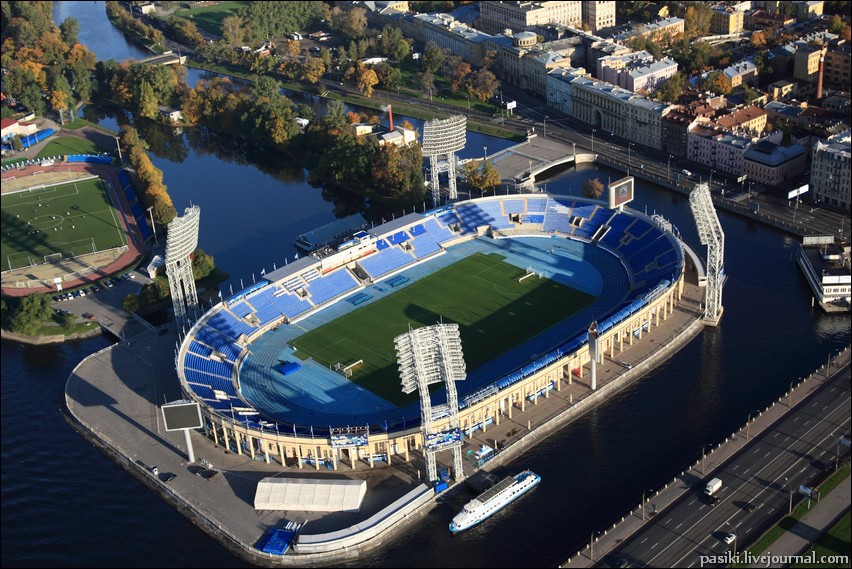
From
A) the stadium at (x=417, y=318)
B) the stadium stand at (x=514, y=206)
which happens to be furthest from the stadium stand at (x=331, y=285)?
the stadium stand at (x=514, y=206)

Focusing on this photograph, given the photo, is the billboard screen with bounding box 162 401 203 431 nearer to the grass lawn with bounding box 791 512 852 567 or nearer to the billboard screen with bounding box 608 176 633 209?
the grass lawn with bounding box 791 512 852 567

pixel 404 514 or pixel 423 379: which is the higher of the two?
pixel 423 379

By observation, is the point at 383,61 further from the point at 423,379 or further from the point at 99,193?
the point at 423,379

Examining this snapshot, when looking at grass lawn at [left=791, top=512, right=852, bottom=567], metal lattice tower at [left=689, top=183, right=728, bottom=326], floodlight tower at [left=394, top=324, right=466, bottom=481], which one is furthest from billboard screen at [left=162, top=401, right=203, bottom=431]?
metal lattice tower at [left=689, top=183, right=728, bottom=326]

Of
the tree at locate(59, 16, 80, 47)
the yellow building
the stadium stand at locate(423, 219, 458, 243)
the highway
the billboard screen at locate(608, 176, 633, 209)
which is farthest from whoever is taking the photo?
the tree at locate(59, 16, 80, 47)

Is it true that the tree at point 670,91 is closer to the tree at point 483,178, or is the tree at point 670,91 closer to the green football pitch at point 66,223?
the tree at point 483,178

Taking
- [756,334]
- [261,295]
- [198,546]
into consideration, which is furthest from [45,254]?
[756,334]

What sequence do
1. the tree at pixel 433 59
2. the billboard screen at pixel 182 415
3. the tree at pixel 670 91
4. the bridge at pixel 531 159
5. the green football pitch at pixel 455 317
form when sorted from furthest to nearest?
the tree at pixel 433 59
the tree at pixel 670 91
the bridge at pixel 531 159
the green football pitch at pixel 455 317
the billboard screen at pixel 182 415
